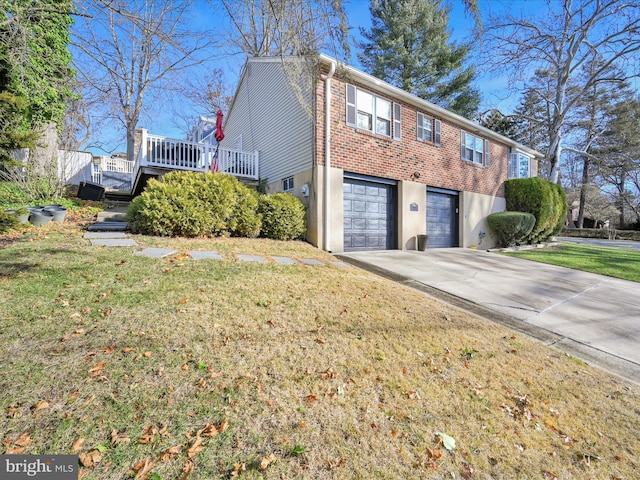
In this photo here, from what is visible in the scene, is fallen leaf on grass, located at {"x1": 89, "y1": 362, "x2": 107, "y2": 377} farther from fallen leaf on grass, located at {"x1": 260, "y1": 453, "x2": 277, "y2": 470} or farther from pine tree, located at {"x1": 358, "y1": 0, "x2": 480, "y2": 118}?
pine tree, located at {"x1": 358, "y1": 0, "x2": 480, "y2": 118}

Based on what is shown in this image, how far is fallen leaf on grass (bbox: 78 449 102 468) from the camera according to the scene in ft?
4.96

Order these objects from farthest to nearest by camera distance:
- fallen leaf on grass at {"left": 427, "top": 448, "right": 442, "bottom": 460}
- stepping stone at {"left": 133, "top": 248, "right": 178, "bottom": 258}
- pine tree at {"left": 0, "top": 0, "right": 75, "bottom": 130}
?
stepping stone at {"left": 133, "top": 248, "right": 178, "bottom": 258} < pine tree at {"left": 0, "top": 0, "right": 75, "bottom": 130} < fallen leaf on grass at {"left": 427, "top": 448, "right": 442, "bottom": 460}

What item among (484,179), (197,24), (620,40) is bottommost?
(484,179)

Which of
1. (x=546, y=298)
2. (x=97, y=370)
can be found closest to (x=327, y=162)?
(x=546, y=298)

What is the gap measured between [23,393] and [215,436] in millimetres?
1300

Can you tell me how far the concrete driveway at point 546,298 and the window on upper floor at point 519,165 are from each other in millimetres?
8983

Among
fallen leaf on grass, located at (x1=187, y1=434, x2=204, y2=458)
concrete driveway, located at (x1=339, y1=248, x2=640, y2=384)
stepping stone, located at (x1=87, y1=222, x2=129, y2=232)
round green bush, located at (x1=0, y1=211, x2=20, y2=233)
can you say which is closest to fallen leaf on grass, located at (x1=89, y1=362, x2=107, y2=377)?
fallen leaf on grass, located at (x1=187, y1=434, x2=204, y2=458)

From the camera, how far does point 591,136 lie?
925 inches

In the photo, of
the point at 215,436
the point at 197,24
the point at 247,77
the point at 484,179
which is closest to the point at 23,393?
the point at 215,436

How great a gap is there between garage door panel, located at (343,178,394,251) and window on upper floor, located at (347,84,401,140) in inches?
67.2

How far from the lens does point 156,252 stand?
5078 mm

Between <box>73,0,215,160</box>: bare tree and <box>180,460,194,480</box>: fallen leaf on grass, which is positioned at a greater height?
<box>73,0,215,160</box>: bare tree

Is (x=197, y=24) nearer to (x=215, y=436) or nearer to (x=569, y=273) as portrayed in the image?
(x=215, y=436)

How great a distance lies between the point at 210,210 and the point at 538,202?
14317mm
